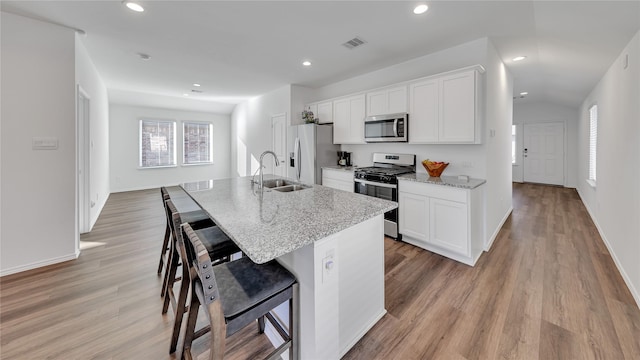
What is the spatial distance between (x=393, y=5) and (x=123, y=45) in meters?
3.46

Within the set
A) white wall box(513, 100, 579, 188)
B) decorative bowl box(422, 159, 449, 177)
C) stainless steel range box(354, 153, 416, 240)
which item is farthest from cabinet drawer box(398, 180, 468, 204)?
white wall box(513, 100, 579, 188)

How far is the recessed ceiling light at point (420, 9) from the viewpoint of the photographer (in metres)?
2.36

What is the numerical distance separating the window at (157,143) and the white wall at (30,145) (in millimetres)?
4957

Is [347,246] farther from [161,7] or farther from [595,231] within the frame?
[595,231]

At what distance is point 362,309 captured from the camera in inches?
69.9

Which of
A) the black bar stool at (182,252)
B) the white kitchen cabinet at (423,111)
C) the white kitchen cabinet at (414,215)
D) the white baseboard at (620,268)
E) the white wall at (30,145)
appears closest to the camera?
the black bar stool at (182,252)

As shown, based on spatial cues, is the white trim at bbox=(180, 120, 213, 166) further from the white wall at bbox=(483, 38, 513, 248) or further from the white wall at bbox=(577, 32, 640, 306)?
the white wall at bbox=(577, 32, 640, 306)

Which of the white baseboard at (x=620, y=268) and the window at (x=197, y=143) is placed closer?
the white baseboard at (x=620, y=268)

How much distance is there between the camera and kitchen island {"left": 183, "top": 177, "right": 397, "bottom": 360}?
4.19ft

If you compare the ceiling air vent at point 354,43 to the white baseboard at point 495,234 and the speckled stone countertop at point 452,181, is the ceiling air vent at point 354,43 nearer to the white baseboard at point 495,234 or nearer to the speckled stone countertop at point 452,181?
the speckled stone countertop at point 452,181

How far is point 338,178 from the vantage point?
432 centimetres

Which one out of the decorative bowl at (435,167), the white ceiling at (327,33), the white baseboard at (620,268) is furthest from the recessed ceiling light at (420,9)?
the white baseboard at (620,268)

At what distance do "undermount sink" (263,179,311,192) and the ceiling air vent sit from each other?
1.95 metres

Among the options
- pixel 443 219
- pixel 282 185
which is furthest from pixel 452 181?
pixel 282 185
